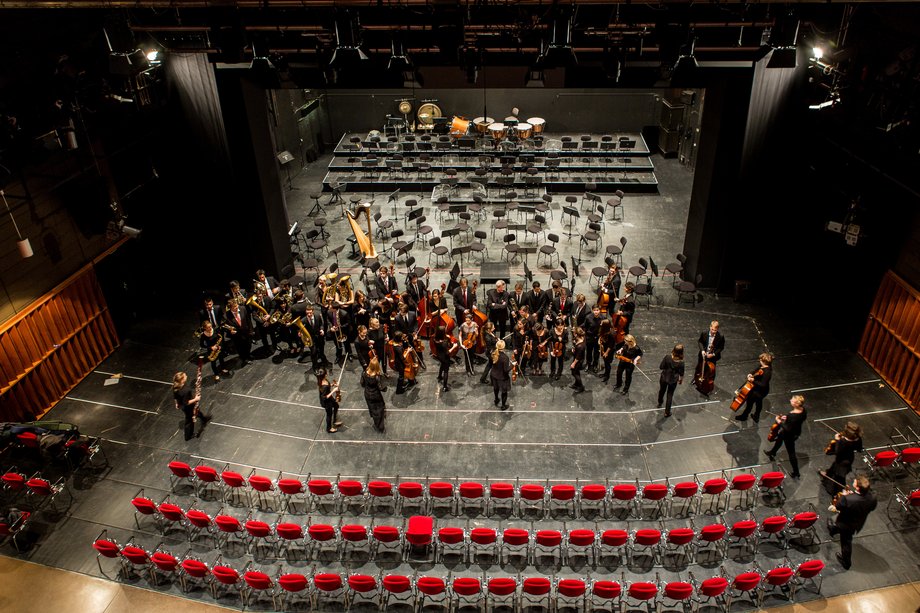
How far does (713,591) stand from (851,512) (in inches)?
86.8

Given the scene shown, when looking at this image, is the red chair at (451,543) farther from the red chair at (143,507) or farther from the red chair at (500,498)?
the red chair at (143,507)

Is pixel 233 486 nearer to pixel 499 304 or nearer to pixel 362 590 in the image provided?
pixel 362 590

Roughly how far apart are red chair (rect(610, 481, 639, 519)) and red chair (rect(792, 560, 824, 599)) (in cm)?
222

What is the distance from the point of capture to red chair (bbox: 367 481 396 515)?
9.51m

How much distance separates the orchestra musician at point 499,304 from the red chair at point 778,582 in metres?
6.25

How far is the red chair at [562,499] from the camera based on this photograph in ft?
30.5

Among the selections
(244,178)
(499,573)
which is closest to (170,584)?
(499,573)

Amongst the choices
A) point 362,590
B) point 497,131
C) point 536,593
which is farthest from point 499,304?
point 497,131

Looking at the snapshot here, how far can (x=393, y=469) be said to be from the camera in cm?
1056

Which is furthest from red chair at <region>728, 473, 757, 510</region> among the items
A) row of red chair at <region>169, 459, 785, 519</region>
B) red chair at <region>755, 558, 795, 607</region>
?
red chair at <region>755, 558, 795, 607</region>

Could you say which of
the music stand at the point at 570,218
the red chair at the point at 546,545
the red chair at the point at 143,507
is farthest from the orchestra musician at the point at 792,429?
the red chair at the point at 143,507

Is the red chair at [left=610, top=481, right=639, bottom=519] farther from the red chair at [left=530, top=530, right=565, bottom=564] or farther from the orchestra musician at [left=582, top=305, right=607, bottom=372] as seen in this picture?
the orchestra musician at [left=582, top=305, right=607, bottom=372]

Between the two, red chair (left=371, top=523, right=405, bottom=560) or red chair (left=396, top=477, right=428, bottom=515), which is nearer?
red chair (left=371, top=523, right=405, bottom=560)

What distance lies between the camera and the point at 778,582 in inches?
325
